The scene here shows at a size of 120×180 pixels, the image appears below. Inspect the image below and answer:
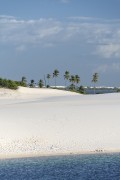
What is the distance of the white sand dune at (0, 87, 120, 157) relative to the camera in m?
48.1

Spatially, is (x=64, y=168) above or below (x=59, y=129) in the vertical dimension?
below

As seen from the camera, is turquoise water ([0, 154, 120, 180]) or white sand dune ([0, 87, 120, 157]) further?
white sand dune ([0, 87, 120, 157])

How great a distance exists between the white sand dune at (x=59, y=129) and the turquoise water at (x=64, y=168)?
3226mm

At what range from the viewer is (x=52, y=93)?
120 meters

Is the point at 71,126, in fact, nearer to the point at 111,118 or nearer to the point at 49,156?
the point at 111,118

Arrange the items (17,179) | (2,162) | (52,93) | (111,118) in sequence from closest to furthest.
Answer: (17,179)
(2,162)
(111,118)
(52,93)

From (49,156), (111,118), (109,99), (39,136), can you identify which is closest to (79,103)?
(109,99)

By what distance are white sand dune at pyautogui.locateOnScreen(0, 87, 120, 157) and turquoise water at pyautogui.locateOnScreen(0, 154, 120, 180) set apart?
3.23m

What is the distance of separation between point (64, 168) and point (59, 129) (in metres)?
13.7

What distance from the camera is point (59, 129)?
53.4 metres

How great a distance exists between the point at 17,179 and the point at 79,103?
31675mm

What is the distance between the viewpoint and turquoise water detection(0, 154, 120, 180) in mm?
37031

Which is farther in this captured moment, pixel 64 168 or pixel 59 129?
pixel 59 129

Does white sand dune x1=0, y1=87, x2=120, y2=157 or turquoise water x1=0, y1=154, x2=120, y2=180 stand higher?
white sand dune x1=0, y1=87, x2=120, y2=157
